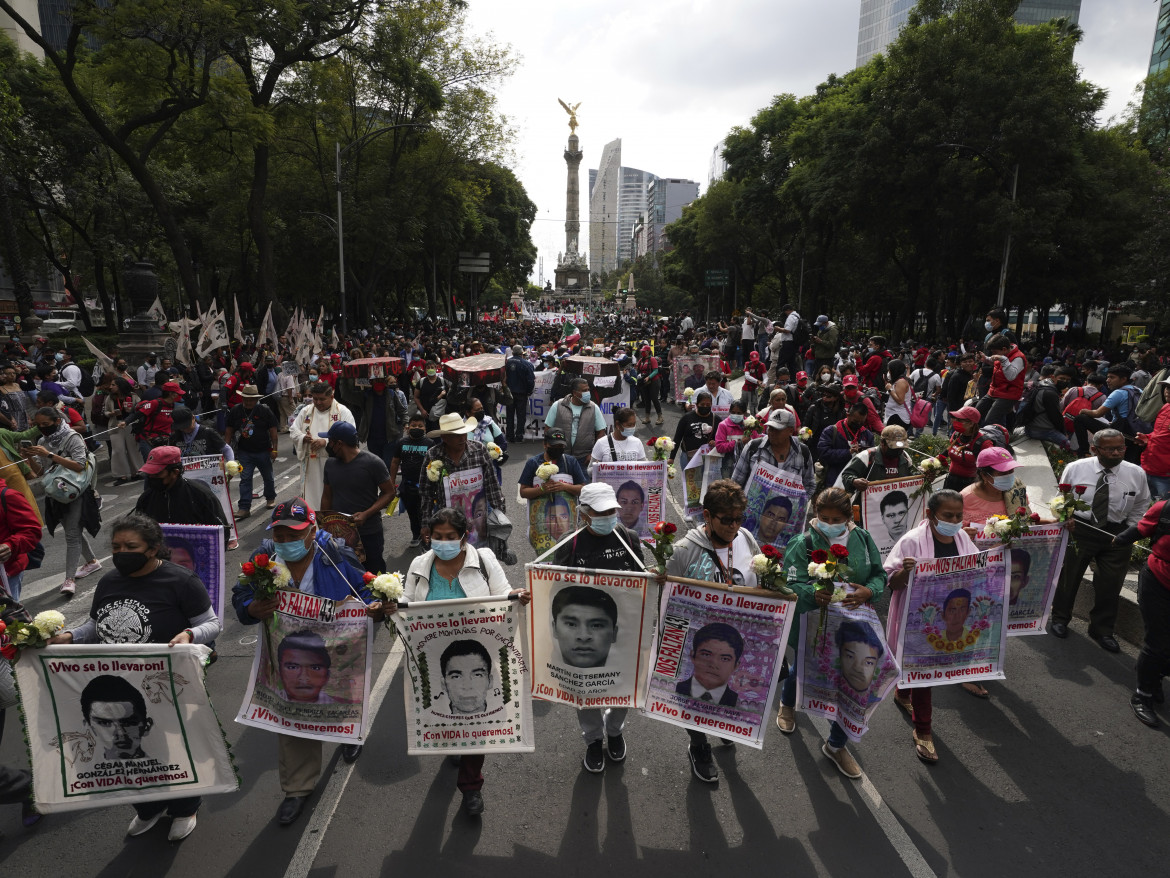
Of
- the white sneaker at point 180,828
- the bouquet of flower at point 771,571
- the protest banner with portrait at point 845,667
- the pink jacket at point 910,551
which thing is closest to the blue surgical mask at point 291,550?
the white sneaker at point 180,828

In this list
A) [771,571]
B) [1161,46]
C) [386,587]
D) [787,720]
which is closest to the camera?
[386,587]

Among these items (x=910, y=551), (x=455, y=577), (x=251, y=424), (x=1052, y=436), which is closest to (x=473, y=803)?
(x=455, y=577)

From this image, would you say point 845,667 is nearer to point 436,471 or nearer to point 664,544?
point 664,544

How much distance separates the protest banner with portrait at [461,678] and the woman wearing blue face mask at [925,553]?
252 cm

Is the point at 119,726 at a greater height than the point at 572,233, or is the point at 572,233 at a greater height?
the point at 572,233

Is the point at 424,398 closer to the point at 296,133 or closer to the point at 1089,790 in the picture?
the point at 1089,790

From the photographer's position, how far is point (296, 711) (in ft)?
13.6

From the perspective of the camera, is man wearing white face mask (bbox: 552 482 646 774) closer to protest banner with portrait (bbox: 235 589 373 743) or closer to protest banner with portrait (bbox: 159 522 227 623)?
protest banner with portrait (bbox: 235 589 373 743)

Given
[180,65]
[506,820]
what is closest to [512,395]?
[506,820]

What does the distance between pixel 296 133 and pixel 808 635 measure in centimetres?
3535

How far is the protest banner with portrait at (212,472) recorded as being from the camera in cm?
738

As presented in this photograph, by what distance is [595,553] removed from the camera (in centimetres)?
473

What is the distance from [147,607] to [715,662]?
10.4 ft

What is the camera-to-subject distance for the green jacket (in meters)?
4.43
